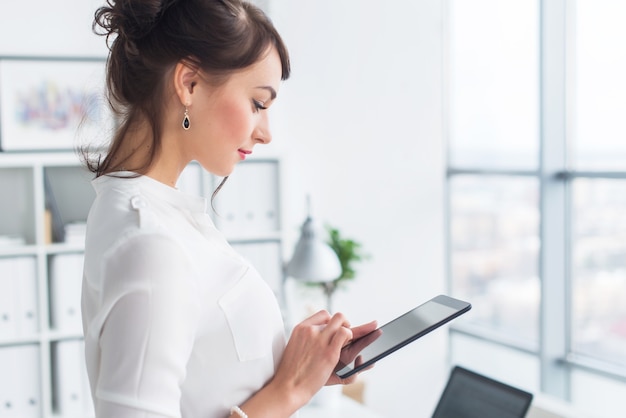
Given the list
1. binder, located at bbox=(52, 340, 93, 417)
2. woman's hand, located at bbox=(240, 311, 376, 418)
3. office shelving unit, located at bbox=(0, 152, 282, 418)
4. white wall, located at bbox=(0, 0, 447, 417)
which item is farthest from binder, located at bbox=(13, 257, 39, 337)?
woman's hand, located at bbox=(240, 311, 376, 418)

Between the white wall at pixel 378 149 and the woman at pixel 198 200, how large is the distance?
251cm

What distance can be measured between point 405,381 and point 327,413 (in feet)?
5.24

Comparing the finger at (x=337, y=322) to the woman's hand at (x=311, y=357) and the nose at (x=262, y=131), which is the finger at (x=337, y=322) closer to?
the woman's hand at (x=311, y=357)

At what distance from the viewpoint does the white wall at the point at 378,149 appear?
3.79 metres

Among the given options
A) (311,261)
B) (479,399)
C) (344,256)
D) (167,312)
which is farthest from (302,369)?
(344,256)

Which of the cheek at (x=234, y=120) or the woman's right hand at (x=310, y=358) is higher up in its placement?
the cheek at (x=234, y=120)

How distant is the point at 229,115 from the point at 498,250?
336 centimetres

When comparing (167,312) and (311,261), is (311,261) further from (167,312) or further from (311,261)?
(167,312)

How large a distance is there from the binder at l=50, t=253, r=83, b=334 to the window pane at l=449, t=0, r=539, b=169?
232 centimetres

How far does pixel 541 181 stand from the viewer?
12.4 feet

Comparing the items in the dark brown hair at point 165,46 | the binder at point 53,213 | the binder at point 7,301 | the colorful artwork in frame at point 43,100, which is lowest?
the binder at point 7,301

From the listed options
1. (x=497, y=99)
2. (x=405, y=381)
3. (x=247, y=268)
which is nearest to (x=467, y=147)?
(x=497, y=99)

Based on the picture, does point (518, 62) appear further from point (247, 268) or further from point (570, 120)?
point (247, 268)

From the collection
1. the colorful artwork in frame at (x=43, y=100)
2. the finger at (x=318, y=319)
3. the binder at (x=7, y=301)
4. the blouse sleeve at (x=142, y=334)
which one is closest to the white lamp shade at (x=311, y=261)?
the colorful artwork in frame at (x=43, y=100)
